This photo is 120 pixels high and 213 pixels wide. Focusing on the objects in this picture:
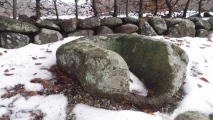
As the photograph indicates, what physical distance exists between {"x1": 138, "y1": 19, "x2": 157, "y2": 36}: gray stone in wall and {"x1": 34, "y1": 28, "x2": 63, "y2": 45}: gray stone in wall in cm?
265

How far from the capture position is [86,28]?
244 inches

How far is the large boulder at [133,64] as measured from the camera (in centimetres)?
321

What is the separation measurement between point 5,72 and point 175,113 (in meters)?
3.29

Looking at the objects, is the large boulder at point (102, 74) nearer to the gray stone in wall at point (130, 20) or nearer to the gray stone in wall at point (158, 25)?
the gray stone in wall at point (130, 20)

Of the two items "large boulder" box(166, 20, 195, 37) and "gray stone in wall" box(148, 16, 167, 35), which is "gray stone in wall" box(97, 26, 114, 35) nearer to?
"gray stone in wall" box(148, 16, 167, 35)

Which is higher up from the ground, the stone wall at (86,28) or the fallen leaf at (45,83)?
the stone wall at (86,28)

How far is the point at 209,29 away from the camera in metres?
8.05

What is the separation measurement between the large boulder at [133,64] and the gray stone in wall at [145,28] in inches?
93.7

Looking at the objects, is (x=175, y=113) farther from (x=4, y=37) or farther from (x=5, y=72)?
(x=4, y=37)

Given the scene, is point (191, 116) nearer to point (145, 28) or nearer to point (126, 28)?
point (126, 28)

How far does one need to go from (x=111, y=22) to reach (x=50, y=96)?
12.2 ft

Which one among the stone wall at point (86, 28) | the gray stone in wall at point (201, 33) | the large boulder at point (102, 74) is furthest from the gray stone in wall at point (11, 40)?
the gray stone in wall at point (201, 33)

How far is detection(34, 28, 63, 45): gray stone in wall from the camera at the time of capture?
18.0ft

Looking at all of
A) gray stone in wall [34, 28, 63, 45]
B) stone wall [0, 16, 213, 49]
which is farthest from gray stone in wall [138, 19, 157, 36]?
gray stone in wall [34, 28, 63, 45]
